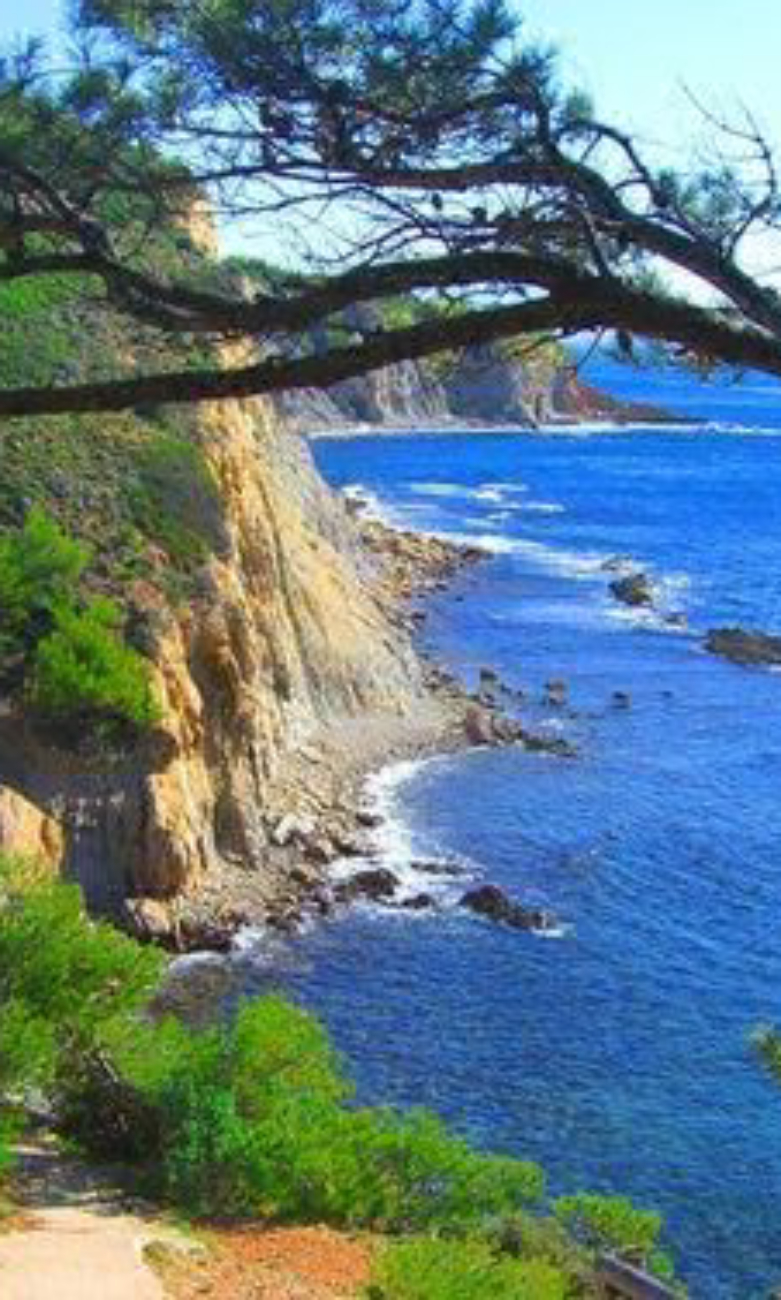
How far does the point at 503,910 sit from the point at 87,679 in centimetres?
882

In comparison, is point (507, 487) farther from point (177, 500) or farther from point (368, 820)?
point (368, 820)

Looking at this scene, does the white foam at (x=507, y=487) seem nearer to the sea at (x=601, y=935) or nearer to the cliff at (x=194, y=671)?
the sea at (x=601, y=935)

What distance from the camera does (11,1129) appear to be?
16.2 metres

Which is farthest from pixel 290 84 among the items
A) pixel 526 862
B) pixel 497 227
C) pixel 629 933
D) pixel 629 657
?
pixel 629 657

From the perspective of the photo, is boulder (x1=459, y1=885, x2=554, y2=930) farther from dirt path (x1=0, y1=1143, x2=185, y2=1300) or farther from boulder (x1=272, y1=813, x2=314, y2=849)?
dirt path (x1=0, y1=1143, x2=185, y2=1300)

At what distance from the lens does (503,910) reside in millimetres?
33969

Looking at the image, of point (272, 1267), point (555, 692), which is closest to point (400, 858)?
point (555, 692)

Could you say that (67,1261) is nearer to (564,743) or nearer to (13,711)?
(13,711)

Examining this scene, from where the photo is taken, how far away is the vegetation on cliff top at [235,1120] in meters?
16.2

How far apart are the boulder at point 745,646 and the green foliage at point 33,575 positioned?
31.3 metres

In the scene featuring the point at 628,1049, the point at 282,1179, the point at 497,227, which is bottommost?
the point at 628,1049

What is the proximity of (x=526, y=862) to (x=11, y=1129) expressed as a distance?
2206cm

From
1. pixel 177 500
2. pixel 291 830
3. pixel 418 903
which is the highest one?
pixel 177 500

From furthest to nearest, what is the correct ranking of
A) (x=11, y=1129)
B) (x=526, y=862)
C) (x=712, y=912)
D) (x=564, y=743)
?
(x=564, y=743) < (x=526, y=862) < (x=712, y=912) < (x=11, y=1129)
